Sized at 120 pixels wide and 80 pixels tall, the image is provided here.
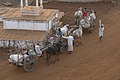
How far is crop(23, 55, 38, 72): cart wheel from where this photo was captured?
14.5m

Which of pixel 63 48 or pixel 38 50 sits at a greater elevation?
pixel 38 50

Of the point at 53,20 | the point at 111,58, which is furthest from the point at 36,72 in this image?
the point at 53,20

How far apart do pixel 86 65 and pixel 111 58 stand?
4.73 feet

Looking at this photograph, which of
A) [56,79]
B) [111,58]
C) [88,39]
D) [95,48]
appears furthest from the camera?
[88,39]

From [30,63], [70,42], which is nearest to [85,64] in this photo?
[70,42]

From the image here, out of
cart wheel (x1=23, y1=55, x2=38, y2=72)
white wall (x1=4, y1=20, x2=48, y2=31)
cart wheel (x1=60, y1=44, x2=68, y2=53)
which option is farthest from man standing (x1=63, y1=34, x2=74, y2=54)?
cart wheel (x1=23, y1=55, x2=38, y2=72)

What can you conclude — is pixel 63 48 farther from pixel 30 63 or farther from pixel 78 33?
pixel 30 63

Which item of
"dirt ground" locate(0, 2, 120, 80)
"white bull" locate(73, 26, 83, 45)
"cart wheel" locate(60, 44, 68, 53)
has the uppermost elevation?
"white bull" locate(73, 26, 83, 45)

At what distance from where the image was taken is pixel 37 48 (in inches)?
599

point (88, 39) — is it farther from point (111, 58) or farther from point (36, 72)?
point (36, 72)

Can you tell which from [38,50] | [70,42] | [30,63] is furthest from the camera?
[70,42]

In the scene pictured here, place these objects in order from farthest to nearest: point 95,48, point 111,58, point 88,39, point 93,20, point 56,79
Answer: point 93,20 → point 88,39 → point 95,48 → point 111,58 → point 56,79

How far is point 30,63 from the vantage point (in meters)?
14.7

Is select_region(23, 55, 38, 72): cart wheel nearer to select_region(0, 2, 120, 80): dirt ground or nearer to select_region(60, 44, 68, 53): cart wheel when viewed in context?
select_region(0, 2, 120, 80): dirt ground
